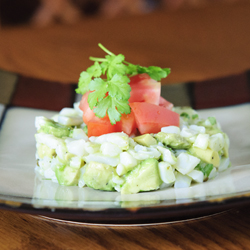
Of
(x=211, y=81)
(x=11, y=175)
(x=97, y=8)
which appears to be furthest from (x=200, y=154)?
(x=97, y=8)

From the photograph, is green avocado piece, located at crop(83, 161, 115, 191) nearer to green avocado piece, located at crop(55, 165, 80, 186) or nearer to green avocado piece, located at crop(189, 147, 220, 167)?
green avocado piece, located at crop(55, 165, 80, 186)

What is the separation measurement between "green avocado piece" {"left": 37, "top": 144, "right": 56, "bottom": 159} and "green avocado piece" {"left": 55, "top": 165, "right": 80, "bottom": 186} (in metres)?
0.12

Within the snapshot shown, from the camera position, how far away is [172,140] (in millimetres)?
1871

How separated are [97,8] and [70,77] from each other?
504 centimetres

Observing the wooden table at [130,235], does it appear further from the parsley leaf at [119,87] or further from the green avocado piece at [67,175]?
the parsley leaf at [119,87]

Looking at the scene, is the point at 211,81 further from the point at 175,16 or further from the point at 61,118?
the point at 175,16

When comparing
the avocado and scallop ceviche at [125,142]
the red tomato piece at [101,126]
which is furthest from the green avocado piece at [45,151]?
the red tomato piece at [101,126]

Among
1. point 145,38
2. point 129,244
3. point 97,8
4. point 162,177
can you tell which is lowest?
point 129,244

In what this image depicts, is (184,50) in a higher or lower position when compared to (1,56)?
higher

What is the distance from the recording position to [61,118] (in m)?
2.17

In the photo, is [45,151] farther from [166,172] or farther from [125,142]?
[166,172]

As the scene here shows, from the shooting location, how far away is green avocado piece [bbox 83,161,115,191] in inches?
69.8

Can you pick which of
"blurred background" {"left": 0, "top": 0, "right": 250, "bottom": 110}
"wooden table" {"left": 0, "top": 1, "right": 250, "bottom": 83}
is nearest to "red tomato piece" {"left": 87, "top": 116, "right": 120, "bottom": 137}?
"blurred background" {"left": 0, "top": 0, "right": 250, "bottom": 110}

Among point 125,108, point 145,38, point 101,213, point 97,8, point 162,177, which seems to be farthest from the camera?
point 97,8
